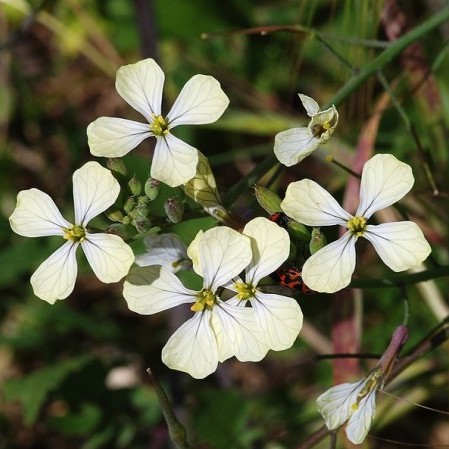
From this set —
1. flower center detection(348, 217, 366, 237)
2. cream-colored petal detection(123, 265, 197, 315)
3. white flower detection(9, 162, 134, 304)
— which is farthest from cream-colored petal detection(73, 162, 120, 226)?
flower center detection(348, 217, 366, 237)

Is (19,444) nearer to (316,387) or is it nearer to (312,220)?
(316,387)

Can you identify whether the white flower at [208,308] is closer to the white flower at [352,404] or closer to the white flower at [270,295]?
the white flower at [270,295]

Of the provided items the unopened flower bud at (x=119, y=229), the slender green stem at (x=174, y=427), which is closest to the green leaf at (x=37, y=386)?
the slender green stem at (x=174, y=427)

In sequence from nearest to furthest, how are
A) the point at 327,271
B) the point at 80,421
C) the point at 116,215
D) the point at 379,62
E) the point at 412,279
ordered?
the point at 327,271
the point at 116,215
the point at 412,279
the point at 379,62
the point at 80,421

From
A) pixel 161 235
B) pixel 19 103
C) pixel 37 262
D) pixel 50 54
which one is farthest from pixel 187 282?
pixel 50 54

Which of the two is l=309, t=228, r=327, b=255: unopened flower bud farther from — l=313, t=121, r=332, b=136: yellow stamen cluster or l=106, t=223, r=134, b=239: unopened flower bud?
l=106, t=223, r=134, b=239: unopened flower bud

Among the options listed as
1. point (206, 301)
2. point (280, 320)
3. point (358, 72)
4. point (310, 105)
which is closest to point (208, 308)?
point (206, 301)

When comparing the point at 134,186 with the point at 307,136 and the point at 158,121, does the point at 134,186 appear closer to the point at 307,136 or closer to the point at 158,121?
the point at 158,121
